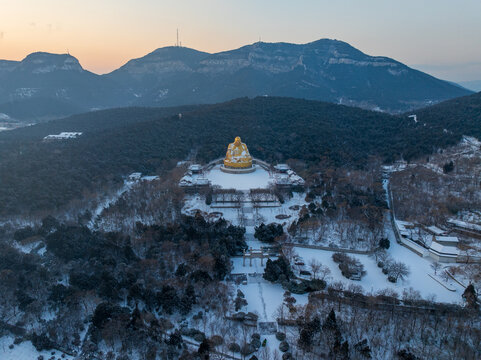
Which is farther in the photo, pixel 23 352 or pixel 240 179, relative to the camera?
pixel 240 179

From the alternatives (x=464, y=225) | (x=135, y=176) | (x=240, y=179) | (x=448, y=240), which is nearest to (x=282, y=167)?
(x=240, y=179)

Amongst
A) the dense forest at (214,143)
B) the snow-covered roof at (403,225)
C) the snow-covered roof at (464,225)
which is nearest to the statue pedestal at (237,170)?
the dense forest at (214,143)

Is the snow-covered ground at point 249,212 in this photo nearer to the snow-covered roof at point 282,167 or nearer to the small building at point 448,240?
the snow-covered roof at point 282,167

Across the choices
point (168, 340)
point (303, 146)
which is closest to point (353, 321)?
point (168, 340)

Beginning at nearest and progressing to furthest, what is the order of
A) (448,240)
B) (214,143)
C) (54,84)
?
(448,240)
(214,143)
(54,84)

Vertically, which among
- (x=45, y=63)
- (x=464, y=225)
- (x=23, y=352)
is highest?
(x=45, y=63)

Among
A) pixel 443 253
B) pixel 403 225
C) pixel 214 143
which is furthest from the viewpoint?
pixel 214 143

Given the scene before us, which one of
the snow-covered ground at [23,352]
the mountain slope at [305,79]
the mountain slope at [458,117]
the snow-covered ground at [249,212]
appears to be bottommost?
the snow-covered ground at [23,352]

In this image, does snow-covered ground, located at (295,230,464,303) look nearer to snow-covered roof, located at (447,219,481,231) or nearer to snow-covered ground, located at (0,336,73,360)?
snow-covered roof, located at (447,219,481,231)

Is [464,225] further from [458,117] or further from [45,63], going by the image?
[45,63]
